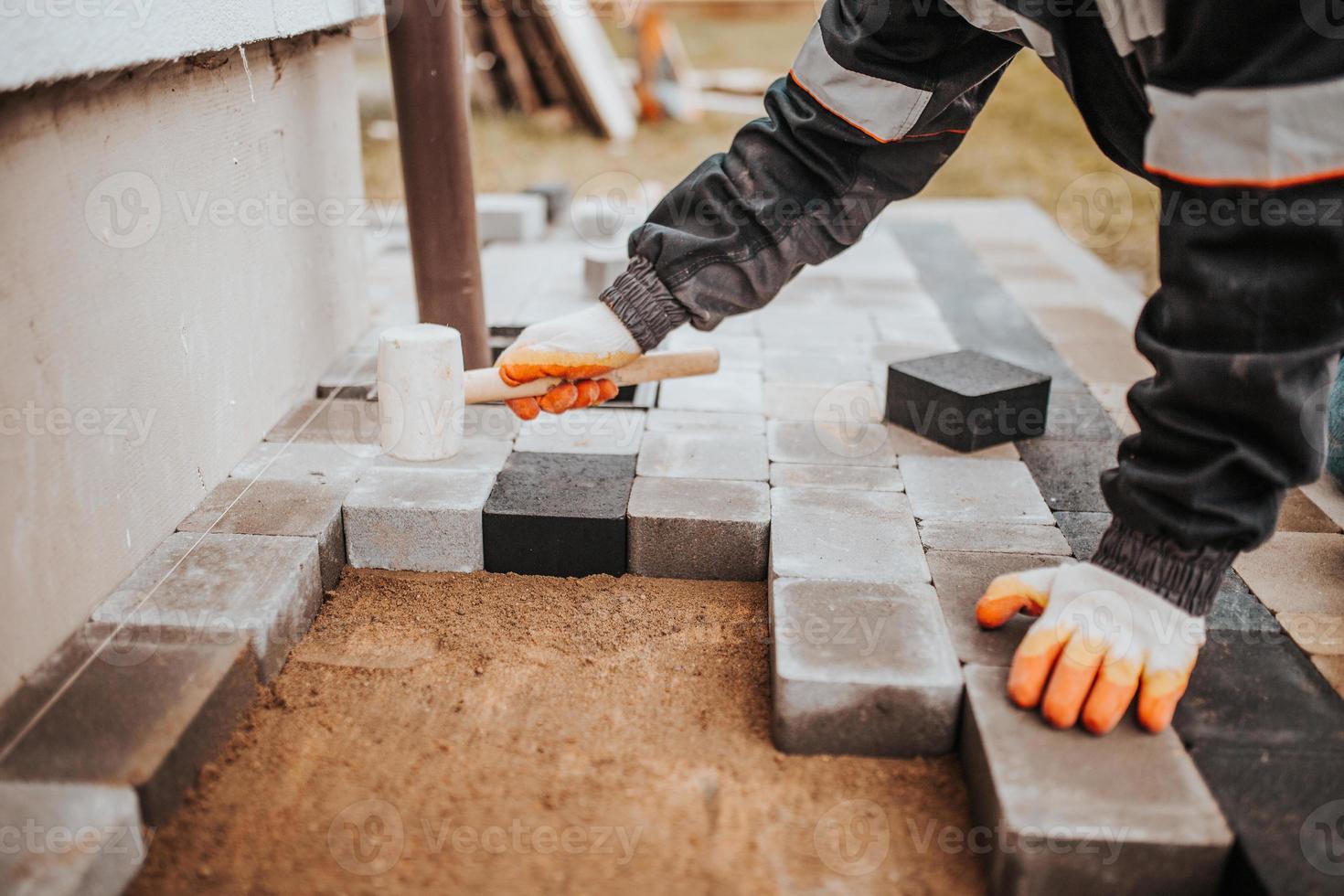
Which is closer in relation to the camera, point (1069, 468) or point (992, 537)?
point (992, 537)

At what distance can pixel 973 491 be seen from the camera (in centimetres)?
246

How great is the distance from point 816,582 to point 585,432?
89 cm

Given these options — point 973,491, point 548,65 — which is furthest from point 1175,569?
point 548,65

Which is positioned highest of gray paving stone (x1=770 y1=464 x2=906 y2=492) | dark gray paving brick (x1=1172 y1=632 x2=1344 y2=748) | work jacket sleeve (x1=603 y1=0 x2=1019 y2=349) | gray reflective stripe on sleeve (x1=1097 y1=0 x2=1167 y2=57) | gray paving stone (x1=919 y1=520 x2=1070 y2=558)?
gray reflective stripe on sleeve (x1=1097 y1=0 x2=1167 y2=57)

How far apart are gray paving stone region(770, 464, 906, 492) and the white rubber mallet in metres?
0.45

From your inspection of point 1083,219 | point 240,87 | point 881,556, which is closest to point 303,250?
point 240,87

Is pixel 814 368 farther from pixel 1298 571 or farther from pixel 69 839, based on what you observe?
pixel 69 839

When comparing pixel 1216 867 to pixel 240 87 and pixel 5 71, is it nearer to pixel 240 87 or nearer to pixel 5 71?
pixel 5 71

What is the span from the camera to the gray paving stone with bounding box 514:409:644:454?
103 inches

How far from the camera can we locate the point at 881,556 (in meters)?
2.15

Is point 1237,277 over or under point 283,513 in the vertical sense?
over

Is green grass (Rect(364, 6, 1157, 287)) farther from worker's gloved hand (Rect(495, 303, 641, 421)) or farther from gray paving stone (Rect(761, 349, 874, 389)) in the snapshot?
worker's gloved hand (Rect(495, 303, 641, 421))

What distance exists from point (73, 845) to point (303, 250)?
1.84 metres

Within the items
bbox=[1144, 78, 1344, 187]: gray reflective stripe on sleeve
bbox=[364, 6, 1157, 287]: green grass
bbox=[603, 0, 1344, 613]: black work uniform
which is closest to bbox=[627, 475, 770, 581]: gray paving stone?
bbox=[603, 0, 1344, 613]: black work uniform
